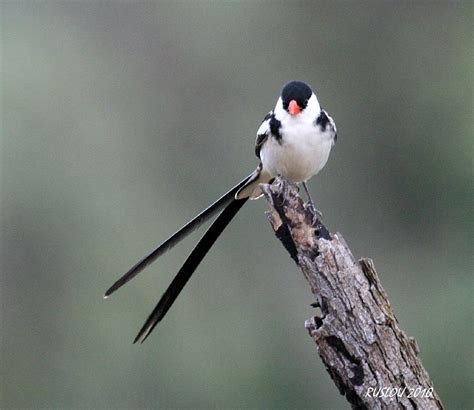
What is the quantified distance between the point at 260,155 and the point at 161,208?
156 inches

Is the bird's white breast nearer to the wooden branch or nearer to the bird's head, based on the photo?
the bird's head

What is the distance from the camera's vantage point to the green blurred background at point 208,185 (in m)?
7.50

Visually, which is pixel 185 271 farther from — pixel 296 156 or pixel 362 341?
pixel 362 341

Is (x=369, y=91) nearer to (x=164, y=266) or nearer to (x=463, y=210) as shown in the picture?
(x=463, y=210)

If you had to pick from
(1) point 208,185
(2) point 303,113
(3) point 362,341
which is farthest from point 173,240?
(1) point 208,185

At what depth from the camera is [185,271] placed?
3.76 meters

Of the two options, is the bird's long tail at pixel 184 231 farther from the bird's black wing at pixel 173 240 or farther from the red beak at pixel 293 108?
the red beak at pixel 293 108

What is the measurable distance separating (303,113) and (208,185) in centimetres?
432

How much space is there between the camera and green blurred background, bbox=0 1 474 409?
24.6 feet

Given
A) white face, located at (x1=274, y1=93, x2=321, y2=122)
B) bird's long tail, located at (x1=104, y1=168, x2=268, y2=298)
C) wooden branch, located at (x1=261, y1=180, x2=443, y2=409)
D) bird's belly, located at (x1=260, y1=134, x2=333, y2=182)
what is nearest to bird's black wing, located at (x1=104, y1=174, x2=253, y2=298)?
bird's long tail, located at (x1=104, y1=168, x2=268, y2=298)

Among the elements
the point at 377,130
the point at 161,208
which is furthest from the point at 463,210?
the point at 161,208

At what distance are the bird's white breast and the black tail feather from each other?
0.85 ft

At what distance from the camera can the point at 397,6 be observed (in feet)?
30.9

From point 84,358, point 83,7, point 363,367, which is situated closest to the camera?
point 363,367
